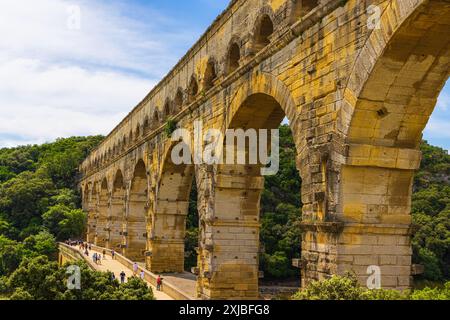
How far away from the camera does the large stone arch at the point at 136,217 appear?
97.9 feet

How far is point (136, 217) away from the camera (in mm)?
30406

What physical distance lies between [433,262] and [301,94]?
1377 inches

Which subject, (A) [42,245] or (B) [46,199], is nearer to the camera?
(A) [42,245]

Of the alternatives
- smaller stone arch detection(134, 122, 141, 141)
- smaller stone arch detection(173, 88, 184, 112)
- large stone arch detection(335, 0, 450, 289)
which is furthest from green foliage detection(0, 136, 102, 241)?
large stone arch detection(335, 0, 450, 289)

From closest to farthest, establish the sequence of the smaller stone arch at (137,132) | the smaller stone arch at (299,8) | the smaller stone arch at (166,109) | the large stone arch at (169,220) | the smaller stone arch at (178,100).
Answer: the smaller stone arch at (299,8) < the smaller stone arch at (178,100) < the large stone arch at (169,220) < the smaller stone arch at (166,109) < the smaller stone arch at (137,132)

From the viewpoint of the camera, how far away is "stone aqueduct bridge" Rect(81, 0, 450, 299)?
8.52 m

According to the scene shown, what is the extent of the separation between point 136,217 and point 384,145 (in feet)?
75.2

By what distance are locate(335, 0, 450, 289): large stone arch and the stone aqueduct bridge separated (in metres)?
0.02

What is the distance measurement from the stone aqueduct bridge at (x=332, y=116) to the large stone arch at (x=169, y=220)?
693 centimetres

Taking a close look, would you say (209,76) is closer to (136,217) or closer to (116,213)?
(136,217)

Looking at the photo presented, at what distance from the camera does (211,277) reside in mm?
15961

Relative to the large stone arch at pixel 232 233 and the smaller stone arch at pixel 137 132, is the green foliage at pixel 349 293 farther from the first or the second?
the smaller stone arch at pixel 137 132

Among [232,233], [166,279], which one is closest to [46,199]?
[166,279]

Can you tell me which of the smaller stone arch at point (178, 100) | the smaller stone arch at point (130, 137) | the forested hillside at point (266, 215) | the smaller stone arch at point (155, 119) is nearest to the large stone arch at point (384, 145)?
the smaller stone arch at point (178, 100)
